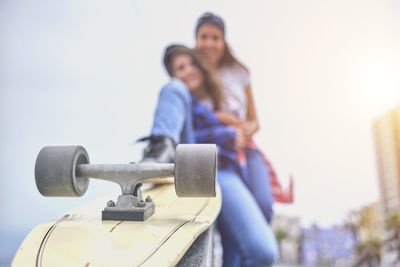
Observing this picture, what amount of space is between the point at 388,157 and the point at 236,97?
1140mm

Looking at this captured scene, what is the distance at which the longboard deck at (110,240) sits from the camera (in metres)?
0.56

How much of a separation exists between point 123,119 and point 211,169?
65.8 inches

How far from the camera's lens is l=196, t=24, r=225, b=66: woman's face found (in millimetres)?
2215

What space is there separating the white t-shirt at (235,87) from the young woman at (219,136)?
0.04m

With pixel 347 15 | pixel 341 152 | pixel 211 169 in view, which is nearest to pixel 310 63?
pixel 347 15

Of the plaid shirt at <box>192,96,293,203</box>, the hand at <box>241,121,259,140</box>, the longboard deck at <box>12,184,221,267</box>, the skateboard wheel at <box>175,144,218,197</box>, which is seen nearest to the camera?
the longboard deck at <box>12,184,221,267</box>

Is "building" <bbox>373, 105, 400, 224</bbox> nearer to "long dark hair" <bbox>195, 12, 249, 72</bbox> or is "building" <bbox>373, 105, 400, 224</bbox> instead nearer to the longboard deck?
"long dark hair" <bbox>195, 12, 249, 72</bbox>

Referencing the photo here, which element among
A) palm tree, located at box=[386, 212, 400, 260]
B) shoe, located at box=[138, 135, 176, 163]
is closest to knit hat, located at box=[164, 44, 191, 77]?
shoe, located at box=[138, 135, 176, 163]

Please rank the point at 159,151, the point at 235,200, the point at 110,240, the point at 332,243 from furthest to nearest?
the point at 332,243
the point at 235,200
the point at 159,151
the point at 110,240

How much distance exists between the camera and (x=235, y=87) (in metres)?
2.17

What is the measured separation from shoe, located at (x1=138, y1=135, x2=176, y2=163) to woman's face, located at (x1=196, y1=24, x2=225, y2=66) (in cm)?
86

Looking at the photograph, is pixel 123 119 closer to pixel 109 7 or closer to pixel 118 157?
pixel 118 157

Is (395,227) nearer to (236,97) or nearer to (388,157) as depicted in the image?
(388,157)

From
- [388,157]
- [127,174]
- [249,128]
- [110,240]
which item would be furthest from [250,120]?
[110,240]
